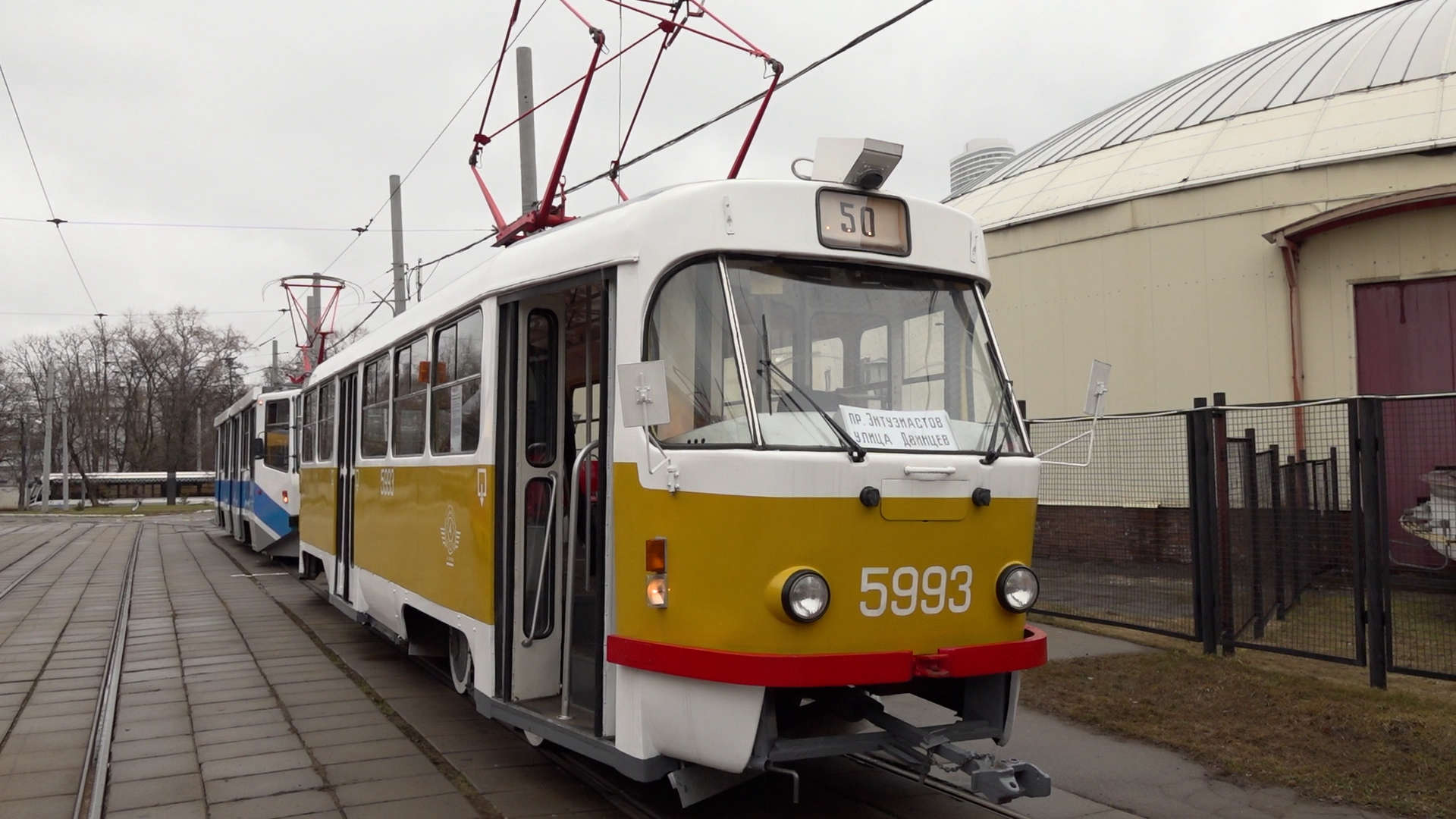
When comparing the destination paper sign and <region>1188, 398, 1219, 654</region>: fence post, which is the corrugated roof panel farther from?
the destination paper sign

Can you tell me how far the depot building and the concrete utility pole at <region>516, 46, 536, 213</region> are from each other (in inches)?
295

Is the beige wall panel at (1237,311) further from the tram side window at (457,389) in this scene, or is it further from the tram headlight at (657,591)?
the tram headlight at (657,591)

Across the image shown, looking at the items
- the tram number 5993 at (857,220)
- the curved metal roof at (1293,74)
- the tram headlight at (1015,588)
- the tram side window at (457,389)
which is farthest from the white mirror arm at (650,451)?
the curved metal roof at (1293,74)

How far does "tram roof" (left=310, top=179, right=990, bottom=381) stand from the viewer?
485 centimetres

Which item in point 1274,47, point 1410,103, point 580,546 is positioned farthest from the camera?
point 1274,47

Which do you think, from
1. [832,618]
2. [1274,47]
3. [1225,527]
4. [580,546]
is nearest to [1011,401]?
[832,618]

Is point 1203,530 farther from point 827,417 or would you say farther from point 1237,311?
point 1237,311

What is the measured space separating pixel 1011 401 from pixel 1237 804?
2339 mm

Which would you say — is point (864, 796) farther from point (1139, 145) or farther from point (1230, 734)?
point (1139, 145)

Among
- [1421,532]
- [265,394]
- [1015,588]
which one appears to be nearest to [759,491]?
[1015,588]

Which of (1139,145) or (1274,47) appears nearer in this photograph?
(1139,145)

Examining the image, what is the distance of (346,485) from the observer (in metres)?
10.2

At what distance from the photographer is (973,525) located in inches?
192

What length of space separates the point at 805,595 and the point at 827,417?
30.4 inches
